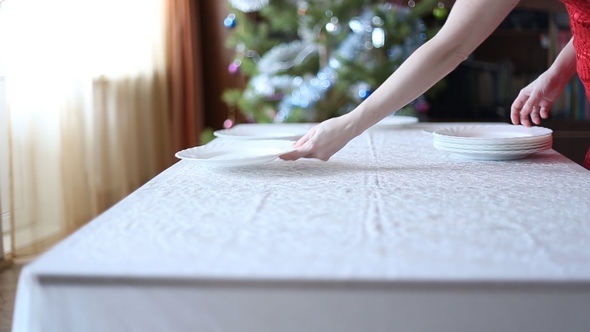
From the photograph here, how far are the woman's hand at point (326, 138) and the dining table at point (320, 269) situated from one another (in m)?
0.34

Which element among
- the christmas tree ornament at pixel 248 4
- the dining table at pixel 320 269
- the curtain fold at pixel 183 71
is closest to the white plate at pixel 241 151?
the dining table at pixel 320 269

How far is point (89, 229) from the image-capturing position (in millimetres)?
806

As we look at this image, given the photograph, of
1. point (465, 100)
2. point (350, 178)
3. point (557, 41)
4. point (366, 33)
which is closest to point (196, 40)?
point (366, 33)

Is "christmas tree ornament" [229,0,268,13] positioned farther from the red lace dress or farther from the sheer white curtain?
the red lace dress

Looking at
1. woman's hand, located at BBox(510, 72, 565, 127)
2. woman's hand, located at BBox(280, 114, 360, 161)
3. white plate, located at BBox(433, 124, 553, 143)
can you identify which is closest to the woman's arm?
woman's hand, located at BBox(280, 114, 360, 161)

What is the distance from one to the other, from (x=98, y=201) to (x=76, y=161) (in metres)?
0.29

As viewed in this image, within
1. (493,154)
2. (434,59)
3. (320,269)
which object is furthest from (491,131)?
(320,269)

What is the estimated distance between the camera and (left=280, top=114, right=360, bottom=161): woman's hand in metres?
1.26

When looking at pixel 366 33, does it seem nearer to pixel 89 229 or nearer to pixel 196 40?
pixel 196 40

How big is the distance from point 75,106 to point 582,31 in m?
2.32

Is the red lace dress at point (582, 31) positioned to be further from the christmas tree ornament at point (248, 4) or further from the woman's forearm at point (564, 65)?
the christmas tree ornament at point (248, 4)

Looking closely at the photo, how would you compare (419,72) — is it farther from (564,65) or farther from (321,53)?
(321,53)

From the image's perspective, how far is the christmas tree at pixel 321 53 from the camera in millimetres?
3432

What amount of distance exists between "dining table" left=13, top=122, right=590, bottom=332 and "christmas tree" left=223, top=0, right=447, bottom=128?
2543 mm
